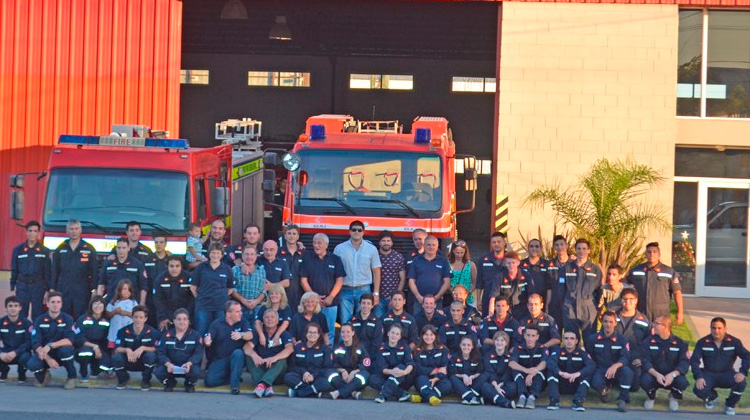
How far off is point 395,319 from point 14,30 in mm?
12219

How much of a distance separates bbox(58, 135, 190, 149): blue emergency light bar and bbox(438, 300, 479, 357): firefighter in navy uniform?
4876 mm

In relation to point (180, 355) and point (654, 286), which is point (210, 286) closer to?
point (180, 355)

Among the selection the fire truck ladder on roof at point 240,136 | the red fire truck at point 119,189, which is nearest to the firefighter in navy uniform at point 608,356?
the red fire truck at point 119,189

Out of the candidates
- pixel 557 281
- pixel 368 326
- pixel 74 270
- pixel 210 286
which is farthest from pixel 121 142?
pixel 557 281

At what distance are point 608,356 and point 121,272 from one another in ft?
19.1

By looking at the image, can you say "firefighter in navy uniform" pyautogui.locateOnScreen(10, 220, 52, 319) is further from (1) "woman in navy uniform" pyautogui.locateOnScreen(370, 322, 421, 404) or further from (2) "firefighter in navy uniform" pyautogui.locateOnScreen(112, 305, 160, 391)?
(1) "woman in navy uniform" pyautogui.locateOnScreen(370, 322, 421, 404)

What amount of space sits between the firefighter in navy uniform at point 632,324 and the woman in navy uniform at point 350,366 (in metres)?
2.87

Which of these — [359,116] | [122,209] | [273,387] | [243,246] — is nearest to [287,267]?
[243,246]

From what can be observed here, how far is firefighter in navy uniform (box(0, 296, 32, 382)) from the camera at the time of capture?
41.0ft

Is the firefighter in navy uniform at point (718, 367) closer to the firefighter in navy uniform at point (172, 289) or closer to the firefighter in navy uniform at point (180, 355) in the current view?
the firefighter in navy uniform at point (180, 355)

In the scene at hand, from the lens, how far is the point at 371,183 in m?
15.1

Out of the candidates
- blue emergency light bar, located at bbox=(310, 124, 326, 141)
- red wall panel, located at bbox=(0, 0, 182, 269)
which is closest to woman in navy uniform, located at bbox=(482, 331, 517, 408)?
blue emergency light bar, located at bbox=(310, 124, 326, 141)

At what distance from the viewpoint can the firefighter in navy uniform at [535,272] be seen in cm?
1384

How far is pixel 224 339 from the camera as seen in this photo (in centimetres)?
1271
